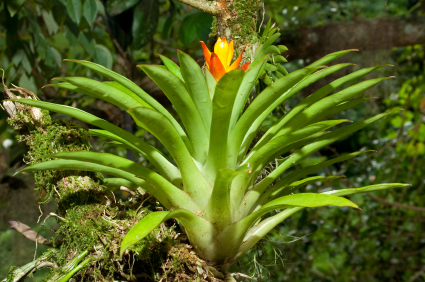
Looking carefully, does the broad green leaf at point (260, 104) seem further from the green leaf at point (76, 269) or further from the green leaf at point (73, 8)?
the green leaf at point (73, 8)

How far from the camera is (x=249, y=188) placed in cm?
64

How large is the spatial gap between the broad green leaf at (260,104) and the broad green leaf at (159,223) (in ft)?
0.40

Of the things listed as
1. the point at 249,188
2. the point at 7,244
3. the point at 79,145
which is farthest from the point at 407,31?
the point at 7,244

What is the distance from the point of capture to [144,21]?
144 cm

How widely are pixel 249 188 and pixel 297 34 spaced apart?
5.14ft

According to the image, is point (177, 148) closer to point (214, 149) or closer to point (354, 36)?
point (214, 149)

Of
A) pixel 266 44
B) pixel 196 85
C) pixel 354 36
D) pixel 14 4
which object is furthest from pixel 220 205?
pixel 354 36

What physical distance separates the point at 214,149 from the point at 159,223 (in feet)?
0.51

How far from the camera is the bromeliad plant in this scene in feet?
1.73

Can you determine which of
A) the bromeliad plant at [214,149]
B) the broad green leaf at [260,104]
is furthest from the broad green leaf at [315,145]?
the broad green leaf at [260,104]

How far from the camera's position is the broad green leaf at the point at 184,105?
1.64ft

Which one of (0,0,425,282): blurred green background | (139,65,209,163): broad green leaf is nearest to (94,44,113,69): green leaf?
(0,0,425,282): blurred green background

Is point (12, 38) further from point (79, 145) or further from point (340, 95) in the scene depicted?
point (340, 95)

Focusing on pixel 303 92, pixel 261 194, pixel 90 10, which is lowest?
pixel 303 92
